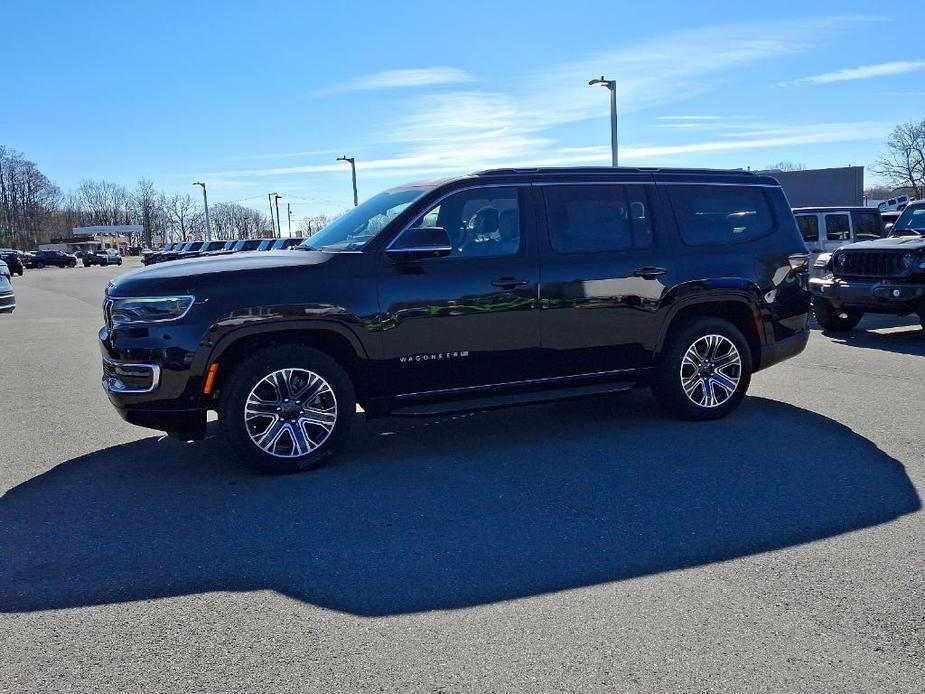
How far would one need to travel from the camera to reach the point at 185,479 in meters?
5.69

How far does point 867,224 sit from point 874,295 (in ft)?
21.8

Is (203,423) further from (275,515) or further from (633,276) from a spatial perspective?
(633,276)

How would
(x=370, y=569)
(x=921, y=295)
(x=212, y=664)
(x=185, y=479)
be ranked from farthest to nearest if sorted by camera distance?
(x=921, y=295) < (x=185, y=479) < (x=370, y=569) < (x=212, y=664)

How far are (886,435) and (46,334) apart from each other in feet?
Result: 45.2

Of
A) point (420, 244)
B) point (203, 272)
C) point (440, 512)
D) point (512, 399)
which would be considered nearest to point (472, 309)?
point (420, 244)

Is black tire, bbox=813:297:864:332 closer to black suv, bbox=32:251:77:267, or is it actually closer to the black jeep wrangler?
the black jeep wrangler

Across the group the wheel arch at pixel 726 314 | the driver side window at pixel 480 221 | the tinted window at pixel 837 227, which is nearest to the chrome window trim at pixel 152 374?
the driver side window at pixel 480 221

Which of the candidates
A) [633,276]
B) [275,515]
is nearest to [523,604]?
[275,515]

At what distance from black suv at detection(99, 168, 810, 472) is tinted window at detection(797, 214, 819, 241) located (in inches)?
423

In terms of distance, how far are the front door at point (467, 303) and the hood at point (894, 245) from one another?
756 centimetres

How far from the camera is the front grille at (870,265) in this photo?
11.6 m

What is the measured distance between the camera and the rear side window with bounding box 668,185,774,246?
6973 mm

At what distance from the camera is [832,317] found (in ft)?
42.2

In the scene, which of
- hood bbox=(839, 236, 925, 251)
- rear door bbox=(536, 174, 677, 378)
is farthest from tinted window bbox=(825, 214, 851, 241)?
rear door bbox=(536, 174, 677, 378)
